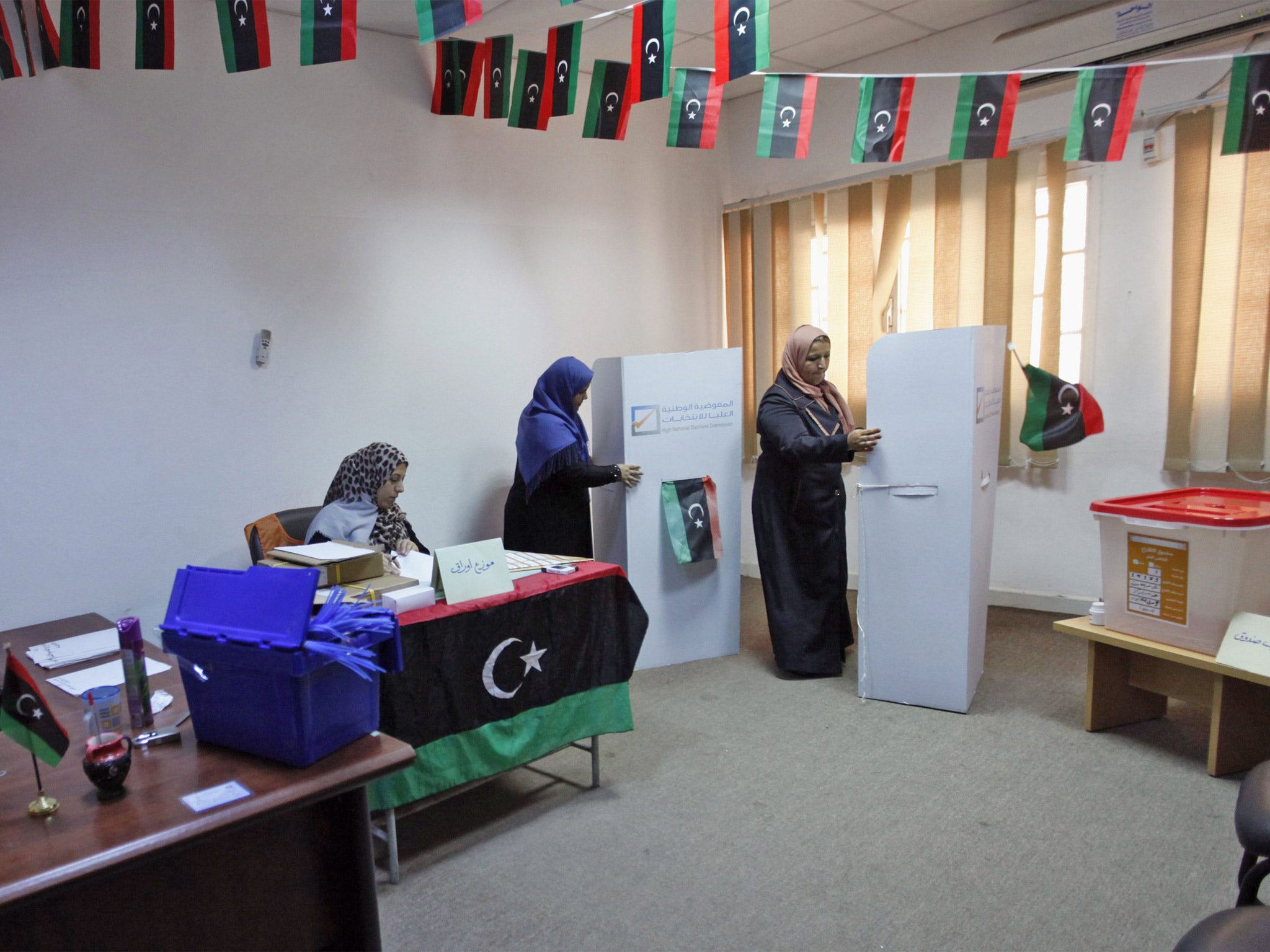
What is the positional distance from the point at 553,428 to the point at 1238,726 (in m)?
2.65

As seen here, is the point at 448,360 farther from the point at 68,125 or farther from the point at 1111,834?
the point at 1111,834

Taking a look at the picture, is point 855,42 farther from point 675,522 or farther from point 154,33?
point 154,33

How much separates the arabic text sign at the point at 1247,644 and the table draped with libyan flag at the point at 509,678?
1.79m

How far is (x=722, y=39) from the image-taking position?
269 cm

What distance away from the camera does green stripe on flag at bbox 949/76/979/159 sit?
9.96 ft

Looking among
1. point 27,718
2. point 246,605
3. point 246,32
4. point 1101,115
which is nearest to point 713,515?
point 1101,115

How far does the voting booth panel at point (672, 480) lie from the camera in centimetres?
377

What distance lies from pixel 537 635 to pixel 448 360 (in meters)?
2.02

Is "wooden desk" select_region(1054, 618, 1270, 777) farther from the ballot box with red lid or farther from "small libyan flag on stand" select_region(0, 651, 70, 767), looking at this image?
"small libyan flag on stand" select_region(0, 651, 70, 767)

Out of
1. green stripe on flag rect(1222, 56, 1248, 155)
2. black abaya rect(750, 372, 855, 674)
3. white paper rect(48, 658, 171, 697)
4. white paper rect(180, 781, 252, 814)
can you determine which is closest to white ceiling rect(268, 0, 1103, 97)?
green stripe on flag rect(1222, 56, 1248, 155)

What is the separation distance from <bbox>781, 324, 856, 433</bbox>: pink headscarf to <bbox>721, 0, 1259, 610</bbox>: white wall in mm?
1329

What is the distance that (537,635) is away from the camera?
2518mm

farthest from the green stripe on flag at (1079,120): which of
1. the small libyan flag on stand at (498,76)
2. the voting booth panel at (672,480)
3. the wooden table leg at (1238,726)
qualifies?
the small libyan flag on stand at (498,76)

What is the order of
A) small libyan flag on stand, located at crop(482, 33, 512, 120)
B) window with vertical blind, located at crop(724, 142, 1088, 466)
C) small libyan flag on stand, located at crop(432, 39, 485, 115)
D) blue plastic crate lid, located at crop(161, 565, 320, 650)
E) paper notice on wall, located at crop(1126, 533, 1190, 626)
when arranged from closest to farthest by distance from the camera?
blue plastic crate lid, located at crop(161, 565, 320, 650) < paper notice on wall, located at crop(1126, 533, 1190, 626) < small libyan flag on stand, located at crop(482, 33, 512, 120) < small libyan flag on stand, located at crop(432, 39, 485, 115) < window with vertical blind, located at crop(724, 142, 1088, 466)
